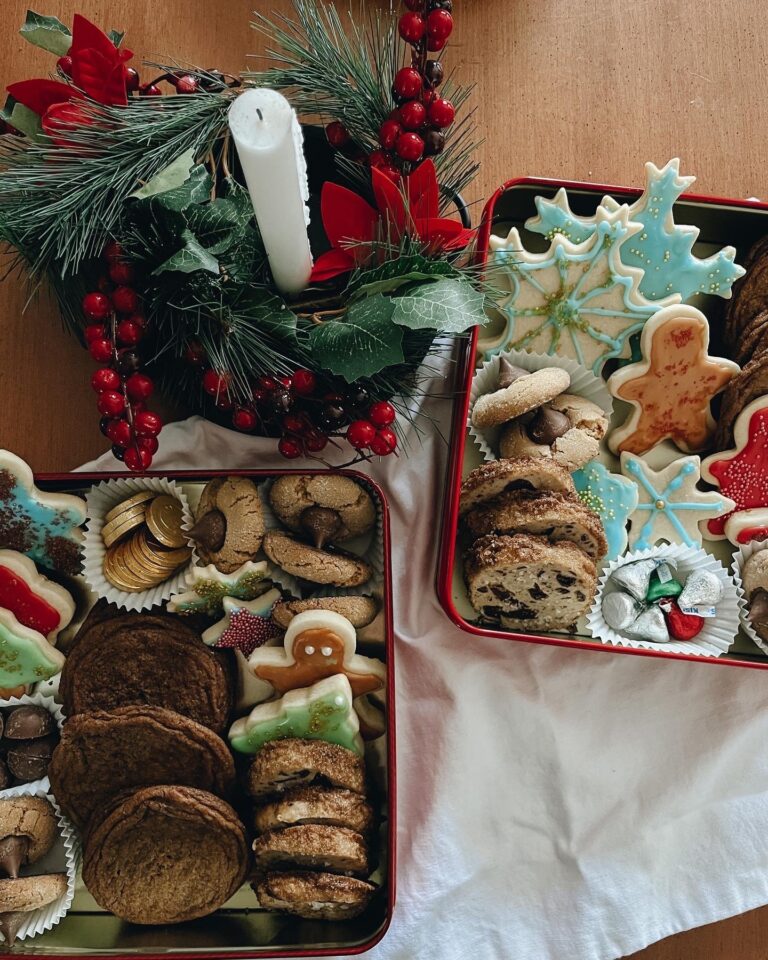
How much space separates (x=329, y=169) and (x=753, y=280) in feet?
1.72

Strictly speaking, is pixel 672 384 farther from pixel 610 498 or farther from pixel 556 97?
pixel 556 97

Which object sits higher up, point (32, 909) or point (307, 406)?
point (307, 406)

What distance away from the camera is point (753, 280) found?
40.3 inches

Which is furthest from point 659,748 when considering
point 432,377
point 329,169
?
point 329,169

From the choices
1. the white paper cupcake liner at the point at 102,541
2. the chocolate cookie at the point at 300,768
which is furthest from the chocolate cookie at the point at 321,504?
the chocolate cookie at the point at 300,768

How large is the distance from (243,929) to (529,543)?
52 centimetres

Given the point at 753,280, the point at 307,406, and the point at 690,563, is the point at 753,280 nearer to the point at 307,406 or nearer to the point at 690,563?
the point at 690,563

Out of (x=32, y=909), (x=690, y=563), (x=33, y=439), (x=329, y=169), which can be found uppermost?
(x=329, y=169)

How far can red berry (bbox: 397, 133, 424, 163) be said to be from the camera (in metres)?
0.83

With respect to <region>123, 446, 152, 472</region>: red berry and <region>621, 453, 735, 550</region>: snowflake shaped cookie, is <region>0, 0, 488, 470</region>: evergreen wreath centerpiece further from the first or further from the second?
<region>621, 453, 735, 550</region>: snowflake shaped cookie

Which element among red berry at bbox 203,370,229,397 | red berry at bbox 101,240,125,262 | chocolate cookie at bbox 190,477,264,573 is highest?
red berry at bbox 101,240,125,262

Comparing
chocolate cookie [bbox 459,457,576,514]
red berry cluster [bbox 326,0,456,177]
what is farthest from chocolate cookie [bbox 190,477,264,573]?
red berry cluster [bbox 326,0,456,177]

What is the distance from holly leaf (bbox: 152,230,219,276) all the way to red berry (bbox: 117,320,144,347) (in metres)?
0.07

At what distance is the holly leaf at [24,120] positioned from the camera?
0.87m
